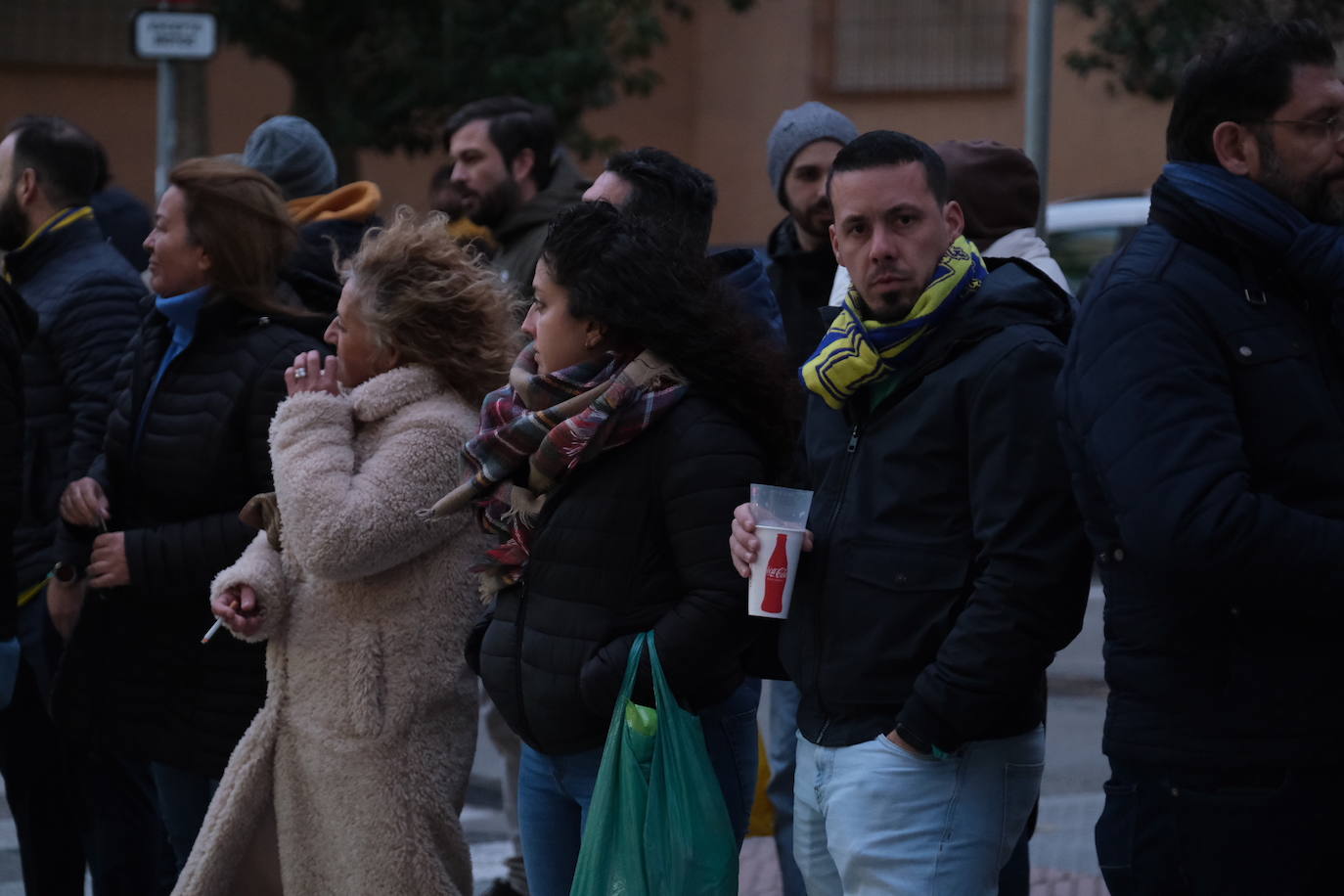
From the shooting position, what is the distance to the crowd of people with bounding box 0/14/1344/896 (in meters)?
2.77

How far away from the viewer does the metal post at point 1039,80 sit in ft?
19.6

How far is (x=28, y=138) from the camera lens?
5.44m

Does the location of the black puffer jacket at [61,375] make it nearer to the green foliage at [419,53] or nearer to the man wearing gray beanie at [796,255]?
the man wearing gray beanie at [796,255]

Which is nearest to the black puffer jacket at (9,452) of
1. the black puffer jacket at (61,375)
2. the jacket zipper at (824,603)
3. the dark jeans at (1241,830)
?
the black puffer jacket at (61,375)

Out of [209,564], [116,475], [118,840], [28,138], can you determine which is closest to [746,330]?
[209,564]

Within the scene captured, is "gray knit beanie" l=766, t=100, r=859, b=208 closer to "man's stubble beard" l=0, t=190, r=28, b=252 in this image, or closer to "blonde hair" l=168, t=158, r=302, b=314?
"blonde hair" l=168, t=158, r=302, b=314

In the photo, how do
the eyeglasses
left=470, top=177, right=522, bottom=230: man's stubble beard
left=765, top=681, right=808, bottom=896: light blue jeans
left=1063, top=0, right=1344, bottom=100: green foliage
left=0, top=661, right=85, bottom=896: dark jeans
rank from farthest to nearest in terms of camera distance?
left=1063, top=0, right=1344, bottom=100: green foliage < left=470, top=177, right=522, bottom=230: man's stubble beard < left=0, top=661, right=85, bottom=896: dark jeans < left=765, top=681, right=808, bottom=896: light blue jeans < the eyeglasses

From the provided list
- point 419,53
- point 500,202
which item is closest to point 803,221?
point 500,202

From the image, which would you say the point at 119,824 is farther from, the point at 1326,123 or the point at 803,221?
the point at 1326,123

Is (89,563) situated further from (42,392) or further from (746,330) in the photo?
(746,330)

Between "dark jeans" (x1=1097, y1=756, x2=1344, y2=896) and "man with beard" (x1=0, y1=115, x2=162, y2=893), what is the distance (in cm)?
287

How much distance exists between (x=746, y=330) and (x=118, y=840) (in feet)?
7.67

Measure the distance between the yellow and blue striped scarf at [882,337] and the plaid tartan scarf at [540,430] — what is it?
369 millimetres

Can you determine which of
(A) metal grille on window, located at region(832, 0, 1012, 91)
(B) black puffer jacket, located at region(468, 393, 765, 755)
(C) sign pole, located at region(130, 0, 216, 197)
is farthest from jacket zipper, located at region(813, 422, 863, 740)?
(A) metal grille on window, located at region(832, 0, 1012, 91)
